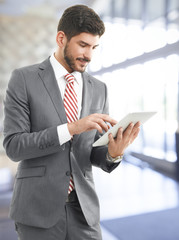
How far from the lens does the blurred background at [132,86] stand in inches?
106

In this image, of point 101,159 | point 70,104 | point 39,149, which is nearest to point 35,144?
point 39,149

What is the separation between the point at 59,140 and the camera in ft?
3.80

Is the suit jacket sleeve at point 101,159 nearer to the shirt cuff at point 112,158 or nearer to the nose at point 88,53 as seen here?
the shirt cuff at point 112,158

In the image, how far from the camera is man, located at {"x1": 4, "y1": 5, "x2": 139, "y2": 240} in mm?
1174

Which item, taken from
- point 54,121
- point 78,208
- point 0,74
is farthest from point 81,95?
point 0,74

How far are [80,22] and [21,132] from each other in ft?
1.91

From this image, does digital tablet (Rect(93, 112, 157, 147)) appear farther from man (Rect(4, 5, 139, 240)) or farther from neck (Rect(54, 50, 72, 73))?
neck (Rect(54, 50, 72, 73))

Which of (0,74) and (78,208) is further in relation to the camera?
(0,74)

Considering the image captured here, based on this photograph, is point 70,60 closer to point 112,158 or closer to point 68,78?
point 68,78

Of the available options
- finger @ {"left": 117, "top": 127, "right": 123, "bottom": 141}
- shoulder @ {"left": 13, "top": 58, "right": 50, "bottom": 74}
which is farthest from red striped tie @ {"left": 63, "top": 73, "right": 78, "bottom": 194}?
finger @ {"left": 117, "top": 127, "right": 123, "bottom": 141}

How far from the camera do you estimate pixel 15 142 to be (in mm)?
1169

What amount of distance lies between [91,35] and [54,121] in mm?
460

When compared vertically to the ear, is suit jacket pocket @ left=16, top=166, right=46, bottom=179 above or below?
below

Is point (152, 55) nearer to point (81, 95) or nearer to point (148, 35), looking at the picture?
point (148, 35)
